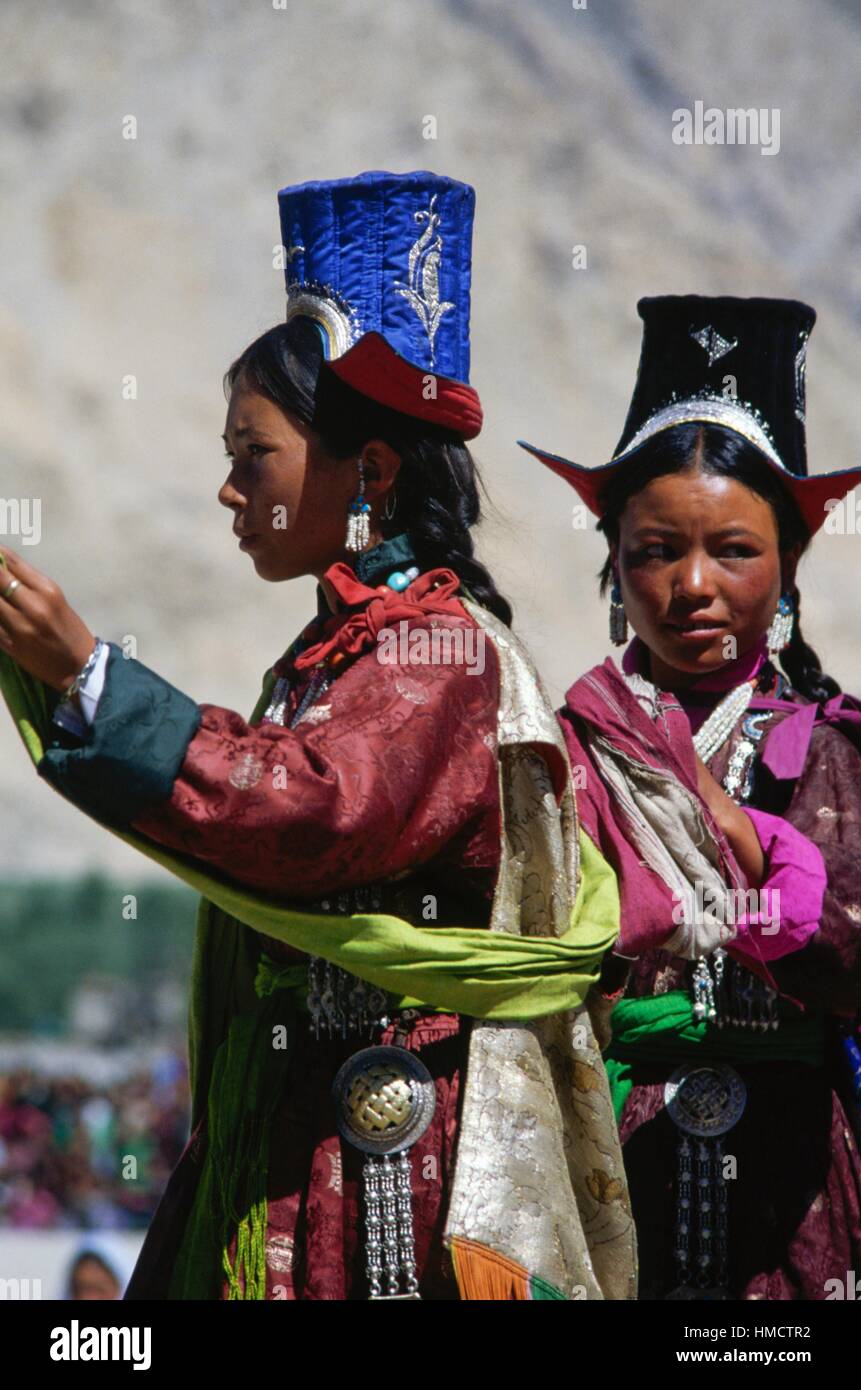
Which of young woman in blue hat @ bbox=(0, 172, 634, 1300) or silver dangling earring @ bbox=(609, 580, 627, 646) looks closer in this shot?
young woman in blue hat @ bbox=(0, 172, 634, 1300)

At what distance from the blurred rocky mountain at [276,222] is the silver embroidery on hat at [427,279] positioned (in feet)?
46.5

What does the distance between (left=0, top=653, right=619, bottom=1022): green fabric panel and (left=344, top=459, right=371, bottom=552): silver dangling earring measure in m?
0.64

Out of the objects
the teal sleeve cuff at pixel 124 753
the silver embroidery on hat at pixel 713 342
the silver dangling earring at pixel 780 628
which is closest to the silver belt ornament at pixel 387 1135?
the teal sleeve cuff at pixel 124 753

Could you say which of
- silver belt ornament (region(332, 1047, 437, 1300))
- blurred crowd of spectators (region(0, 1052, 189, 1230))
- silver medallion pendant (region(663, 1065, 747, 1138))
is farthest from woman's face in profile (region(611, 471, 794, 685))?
blurred crowd of spectators (region(0, 1052, 189, 1230))

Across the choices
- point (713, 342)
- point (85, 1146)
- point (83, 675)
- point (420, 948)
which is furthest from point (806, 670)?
point (85, 1146)

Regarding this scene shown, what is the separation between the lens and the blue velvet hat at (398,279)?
324 centimetres

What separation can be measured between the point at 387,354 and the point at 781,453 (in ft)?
3.85

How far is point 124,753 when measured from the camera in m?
2.61

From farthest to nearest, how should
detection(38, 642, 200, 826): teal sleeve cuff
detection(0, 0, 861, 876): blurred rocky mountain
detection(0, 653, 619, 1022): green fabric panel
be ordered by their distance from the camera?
detection(0, 0, 861, 876): blurred rocky mountain < detection(0, 653, 619, 1022): green fabric panel < detection(38, 642, 200, 826): teal sleeve cuff

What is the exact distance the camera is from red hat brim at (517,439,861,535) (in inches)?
157

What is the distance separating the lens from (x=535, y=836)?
3055mm

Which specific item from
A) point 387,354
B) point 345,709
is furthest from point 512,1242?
point 387,354

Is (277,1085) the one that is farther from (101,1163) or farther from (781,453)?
(101,1163)

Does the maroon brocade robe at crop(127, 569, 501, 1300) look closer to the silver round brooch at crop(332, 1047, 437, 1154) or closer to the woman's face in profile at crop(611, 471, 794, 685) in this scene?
the silver round brooch at crop(332, 1047, 437, 1154)
